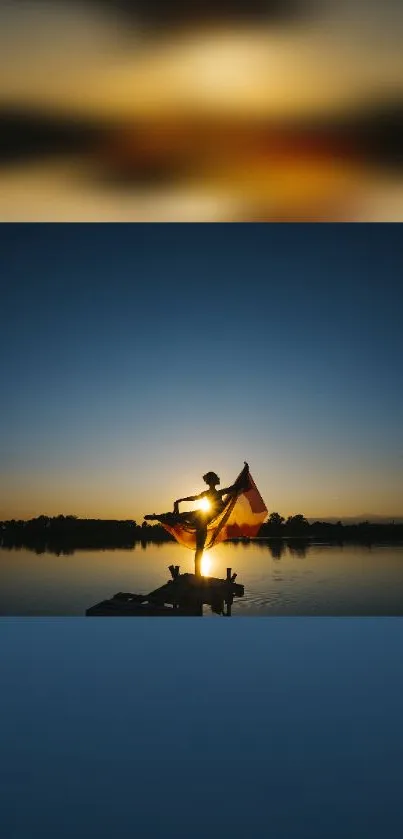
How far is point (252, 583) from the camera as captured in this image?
3472 centimetres

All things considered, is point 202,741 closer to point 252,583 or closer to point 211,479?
point 211,479

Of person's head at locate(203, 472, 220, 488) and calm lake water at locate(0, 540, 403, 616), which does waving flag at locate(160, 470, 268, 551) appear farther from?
calm lake water at locate(0, 540, 403, 616)

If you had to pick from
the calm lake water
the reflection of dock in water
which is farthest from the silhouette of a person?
the calm lake water

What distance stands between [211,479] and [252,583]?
27597 millimetres

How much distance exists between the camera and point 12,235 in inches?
375

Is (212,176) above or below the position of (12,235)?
below

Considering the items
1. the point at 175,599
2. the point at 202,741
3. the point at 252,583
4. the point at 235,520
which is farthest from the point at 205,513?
the point at 252,583

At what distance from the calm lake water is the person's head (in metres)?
15.7

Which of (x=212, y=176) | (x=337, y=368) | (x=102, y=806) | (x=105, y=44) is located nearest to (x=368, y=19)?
(x=105, y=44)

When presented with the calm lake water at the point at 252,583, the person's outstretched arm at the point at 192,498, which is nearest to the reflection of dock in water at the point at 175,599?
the person's outstretched arm at the point at 192,498

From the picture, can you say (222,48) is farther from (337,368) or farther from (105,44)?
(337,368)

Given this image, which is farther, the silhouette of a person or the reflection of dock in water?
the reflection of dock in water

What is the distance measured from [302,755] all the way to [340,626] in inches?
98.8

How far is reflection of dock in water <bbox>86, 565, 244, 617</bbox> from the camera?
367 inches
